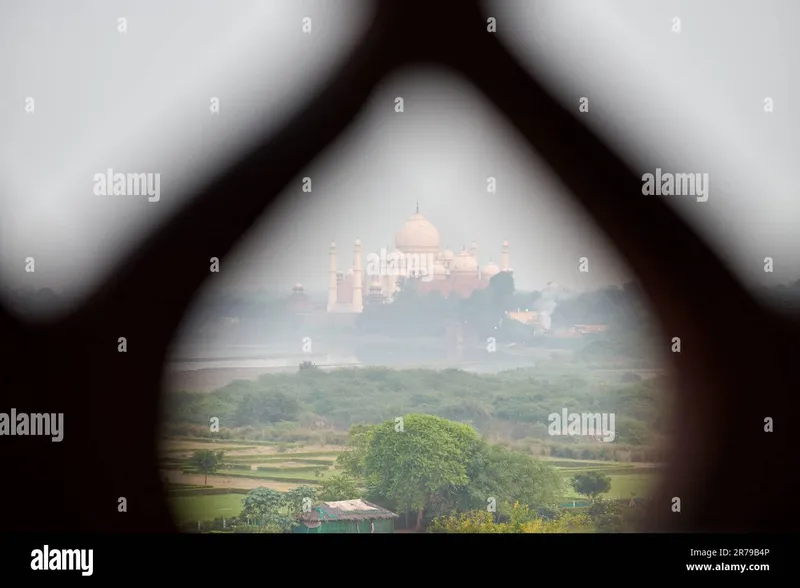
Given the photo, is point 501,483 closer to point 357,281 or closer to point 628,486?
point 628,486

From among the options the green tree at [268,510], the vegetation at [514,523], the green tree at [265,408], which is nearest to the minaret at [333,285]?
the green tree at [265,408]

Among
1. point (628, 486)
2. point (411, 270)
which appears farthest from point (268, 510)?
point (628, 486)

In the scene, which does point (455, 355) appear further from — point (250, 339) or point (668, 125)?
point (668, 125)

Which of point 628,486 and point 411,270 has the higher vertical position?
point 411,270

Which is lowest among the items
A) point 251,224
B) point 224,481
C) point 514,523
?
point 514,523

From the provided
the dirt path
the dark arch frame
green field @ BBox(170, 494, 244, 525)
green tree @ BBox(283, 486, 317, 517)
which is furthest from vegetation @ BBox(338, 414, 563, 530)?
the dark arch frame

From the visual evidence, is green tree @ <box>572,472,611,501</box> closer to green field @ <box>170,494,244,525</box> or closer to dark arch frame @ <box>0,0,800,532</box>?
dark arch frame @ <box>0,0,800,532</box>

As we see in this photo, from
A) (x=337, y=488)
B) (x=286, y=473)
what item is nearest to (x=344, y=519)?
(x=337, y=488)

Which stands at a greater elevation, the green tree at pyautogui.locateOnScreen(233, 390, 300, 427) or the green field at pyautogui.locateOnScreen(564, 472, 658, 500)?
the green tree at pyautogui.locateOnScreen(233, 390, 300, 427)
